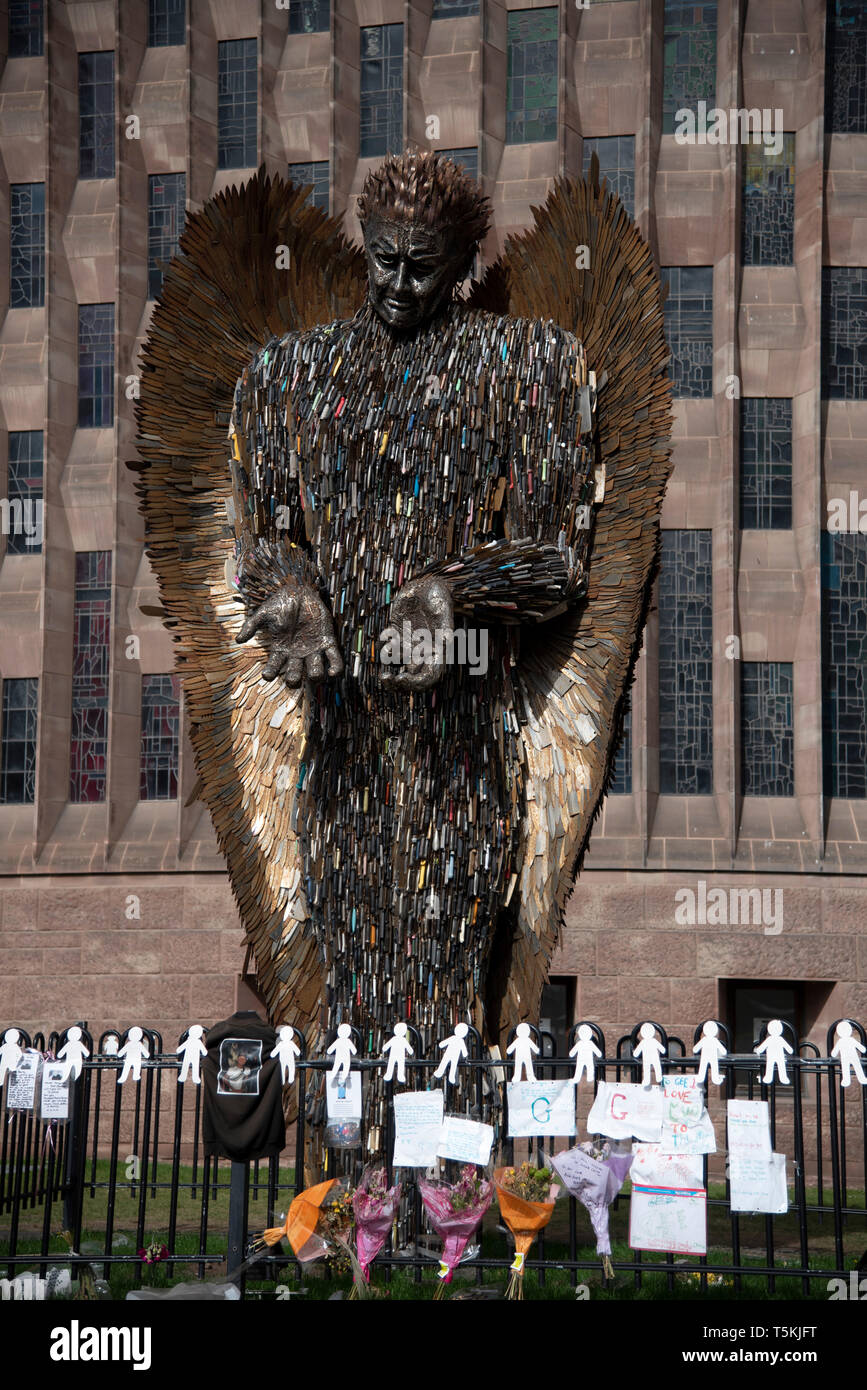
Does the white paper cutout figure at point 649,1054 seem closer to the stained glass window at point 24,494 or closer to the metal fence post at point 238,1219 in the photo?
the metal fence post at point 238,1219

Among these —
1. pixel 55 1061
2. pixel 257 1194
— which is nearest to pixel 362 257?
pixel 55 1061

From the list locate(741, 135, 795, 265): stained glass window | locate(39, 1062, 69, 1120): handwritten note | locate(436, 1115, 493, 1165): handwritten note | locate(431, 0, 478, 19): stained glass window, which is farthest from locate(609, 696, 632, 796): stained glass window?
locate(436, 1115, 493, 1165): handwritten note

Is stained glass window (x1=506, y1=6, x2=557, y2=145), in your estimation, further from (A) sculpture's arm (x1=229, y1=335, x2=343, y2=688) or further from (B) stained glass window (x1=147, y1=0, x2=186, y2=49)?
(A) sculpture's arm (x1=229, y1=335, x2=343, y2=688)

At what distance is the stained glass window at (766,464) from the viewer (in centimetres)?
1802

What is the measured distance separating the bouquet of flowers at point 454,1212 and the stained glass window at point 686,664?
36.7 feet

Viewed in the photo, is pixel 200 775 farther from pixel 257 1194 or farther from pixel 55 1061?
pixel 257 1194


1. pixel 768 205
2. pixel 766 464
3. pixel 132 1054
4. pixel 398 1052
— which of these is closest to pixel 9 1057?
pixel 132 1054

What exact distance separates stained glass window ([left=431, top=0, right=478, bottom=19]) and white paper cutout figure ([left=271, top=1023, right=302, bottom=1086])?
15079 mm

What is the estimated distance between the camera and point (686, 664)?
17875 mm

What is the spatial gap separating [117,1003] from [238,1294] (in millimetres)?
11854

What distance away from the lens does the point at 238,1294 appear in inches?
253

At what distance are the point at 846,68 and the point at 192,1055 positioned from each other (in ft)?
50.9

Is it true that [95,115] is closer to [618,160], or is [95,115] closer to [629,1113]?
[618,160]

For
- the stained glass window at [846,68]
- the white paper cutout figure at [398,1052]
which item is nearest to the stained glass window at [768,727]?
the stained glass window at [846,68]
